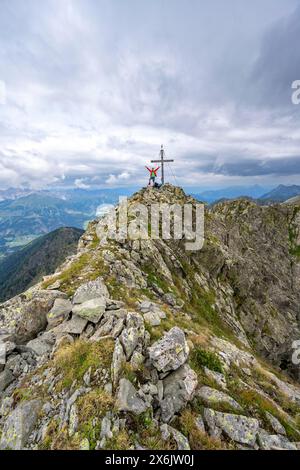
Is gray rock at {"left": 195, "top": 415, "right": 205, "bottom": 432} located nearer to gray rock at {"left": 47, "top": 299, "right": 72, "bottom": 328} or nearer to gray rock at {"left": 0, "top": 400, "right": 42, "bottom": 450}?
gray rock at {"left": 0, "top": 400, "right": 42, "bottom": 450}

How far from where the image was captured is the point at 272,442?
10.8 metres

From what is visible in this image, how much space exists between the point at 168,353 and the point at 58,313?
9281 mm

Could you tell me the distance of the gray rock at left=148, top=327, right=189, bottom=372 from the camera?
1223cm

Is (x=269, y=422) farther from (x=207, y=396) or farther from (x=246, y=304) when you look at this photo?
(x=246, y=304)

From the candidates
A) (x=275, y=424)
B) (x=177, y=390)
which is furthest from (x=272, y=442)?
(x=177, y=390)

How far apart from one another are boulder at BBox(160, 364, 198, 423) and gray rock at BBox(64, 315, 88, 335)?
21.3ft

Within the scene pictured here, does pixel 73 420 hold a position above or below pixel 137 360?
below

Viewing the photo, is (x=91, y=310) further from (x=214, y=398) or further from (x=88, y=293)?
(x=214, y=398)

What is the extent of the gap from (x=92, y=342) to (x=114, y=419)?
4670mm

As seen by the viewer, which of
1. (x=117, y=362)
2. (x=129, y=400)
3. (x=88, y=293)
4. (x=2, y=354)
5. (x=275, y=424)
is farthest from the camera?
(x=88, y=293)

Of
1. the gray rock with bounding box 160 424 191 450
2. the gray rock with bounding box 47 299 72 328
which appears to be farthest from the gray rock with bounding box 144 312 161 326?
the gray rock with bounding box 160 424 191 450

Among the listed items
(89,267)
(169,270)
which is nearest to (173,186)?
(169,270)

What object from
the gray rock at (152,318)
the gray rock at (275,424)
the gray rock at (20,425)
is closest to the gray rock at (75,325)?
the gray rock at (152,318)
